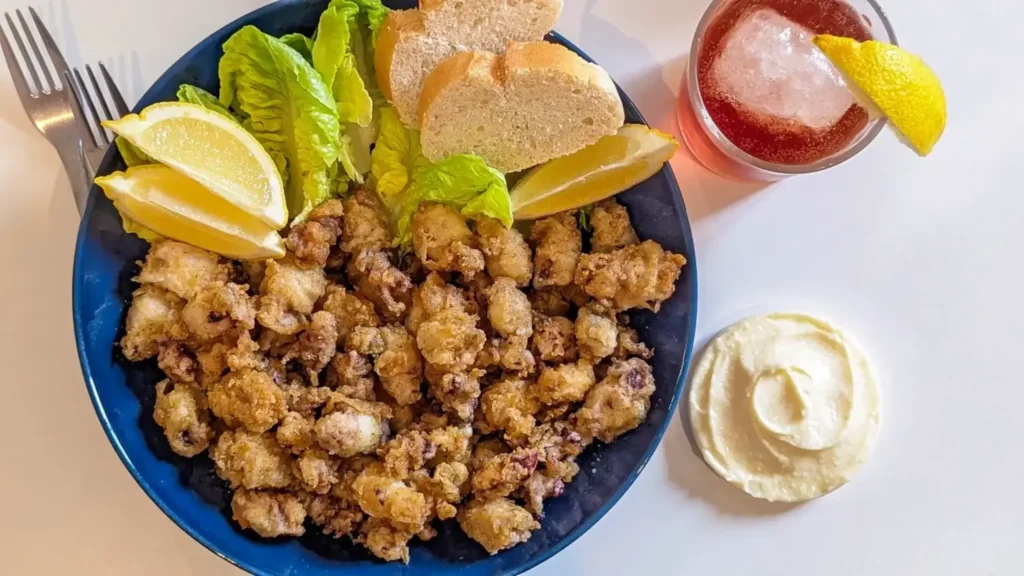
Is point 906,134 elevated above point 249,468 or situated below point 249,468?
above

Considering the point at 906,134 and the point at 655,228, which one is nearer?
the point at 906,134

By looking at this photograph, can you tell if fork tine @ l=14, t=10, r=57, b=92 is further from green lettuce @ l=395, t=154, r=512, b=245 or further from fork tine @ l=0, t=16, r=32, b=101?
green lettuce @ l=395, t=154, r=512, b=245

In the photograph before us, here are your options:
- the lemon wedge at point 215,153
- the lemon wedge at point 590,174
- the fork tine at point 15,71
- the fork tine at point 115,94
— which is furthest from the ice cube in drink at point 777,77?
the fork tine at point 15,71

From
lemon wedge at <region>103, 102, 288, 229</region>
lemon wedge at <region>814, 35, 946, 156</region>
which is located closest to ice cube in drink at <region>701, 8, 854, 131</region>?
lemon wedge at <region>814, 35, 946, 156</region>

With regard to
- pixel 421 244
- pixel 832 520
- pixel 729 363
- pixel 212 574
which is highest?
pixel 421 244

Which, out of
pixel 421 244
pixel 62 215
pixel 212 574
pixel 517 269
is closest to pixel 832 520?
pixel 517 269

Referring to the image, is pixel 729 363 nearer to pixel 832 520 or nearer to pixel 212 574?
pixel 832 520

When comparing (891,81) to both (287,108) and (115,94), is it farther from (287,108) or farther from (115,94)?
(115,94)

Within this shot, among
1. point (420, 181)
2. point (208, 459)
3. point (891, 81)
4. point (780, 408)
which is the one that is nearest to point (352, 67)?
point (420, 181)
